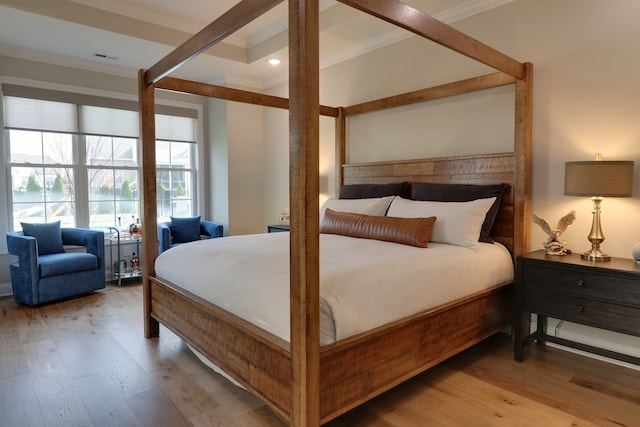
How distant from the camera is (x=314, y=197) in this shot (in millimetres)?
1546

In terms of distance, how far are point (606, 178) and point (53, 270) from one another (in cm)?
461

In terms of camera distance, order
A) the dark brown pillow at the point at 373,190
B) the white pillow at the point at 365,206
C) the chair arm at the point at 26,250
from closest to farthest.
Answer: the white pillow at the point at 365,206 < the dark brown pillow at the point at 373,190 < the chair arm at the point at 26,250

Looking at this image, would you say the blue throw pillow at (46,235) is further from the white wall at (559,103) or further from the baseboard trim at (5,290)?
the white wall at (559,103)

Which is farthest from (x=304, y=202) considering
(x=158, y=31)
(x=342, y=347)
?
(x=158, y=31)

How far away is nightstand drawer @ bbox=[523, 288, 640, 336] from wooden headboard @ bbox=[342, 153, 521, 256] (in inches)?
18.5

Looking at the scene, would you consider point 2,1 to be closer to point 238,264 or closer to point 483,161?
point 238,264

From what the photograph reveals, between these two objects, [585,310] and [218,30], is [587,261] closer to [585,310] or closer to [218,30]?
[585,310]

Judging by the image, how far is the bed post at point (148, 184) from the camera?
2.89 m

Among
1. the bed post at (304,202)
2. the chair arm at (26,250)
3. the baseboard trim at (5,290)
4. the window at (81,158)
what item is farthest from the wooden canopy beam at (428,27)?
the baseboard trim at (5,290)

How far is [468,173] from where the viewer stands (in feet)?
10.5

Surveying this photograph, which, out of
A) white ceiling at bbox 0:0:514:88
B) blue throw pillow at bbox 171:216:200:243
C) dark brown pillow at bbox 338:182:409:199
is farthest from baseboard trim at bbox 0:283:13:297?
dark brown pillow at bbox 338:182:409:199

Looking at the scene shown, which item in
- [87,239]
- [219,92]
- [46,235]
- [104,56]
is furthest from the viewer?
[104,56]

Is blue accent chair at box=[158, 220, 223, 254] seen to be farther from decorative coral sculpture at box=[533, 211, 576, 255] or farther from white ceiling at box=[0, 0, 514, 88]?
decorative coral sculpture at box=[533, 211, 576, 255]

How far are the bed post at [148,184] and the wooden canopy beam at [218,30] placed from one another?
15cm
